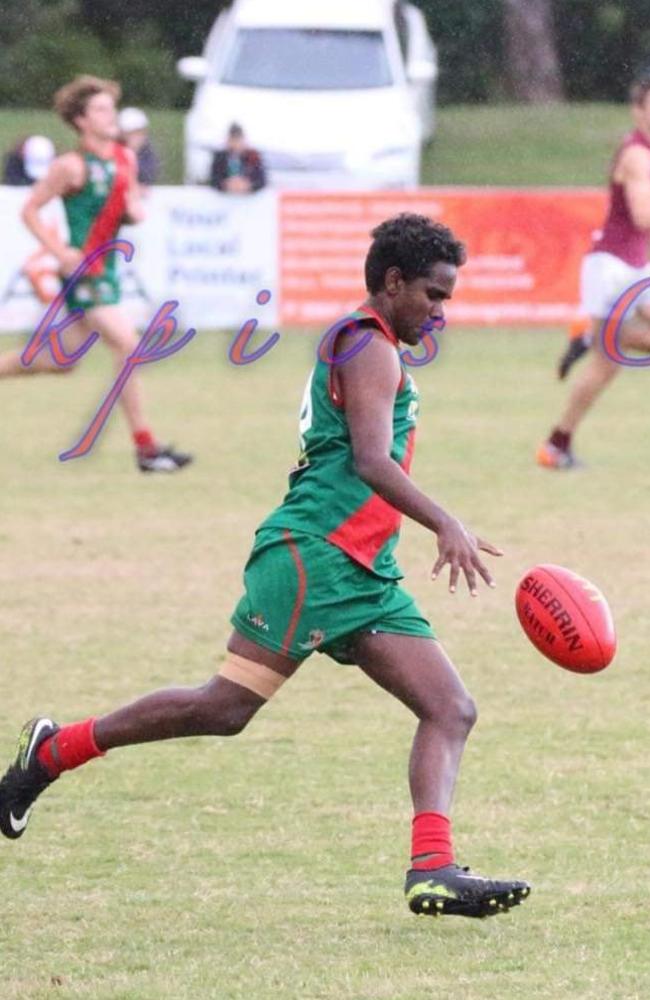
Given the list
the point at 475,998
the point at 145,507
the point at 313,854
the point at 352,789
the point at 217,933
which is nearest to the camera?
the point at 475,998

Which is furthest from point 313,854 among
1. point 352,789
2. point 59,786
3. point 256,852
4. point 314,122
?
point 314,122

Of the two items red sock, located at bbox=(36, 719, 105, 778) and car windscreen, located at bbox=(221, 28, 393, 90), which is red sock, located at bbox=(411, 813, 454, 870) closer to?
red sock, located at bbox=(36, 719, 105, 778)

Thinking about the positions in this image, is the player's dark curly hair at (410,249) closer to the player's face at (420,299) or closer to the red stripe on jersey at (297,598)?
the player's face at (420,299)

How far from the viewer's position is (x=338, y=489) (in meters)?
5.23

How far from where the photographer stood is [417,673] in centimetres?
520

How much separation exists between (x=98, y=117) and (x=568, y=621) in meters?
7.54

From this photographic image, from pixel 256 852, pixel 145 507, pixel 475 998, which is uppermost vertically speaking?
pixel 475 998

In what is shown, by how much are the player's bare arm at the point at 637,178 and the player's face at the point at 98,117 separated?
2.83 metres

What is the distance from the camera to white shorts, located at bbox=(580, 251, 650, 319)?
40.5 feet

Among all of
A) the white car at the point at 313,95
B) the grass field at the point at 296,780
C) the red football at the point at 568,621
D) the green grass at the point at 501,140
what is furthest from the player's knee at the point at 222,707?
the green grass at the point at 501,140

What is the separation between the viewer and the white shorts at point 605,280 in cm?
1236

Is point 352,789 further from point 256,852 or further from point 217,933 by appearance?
point 217,933

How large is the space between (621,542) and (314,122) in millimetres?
13286

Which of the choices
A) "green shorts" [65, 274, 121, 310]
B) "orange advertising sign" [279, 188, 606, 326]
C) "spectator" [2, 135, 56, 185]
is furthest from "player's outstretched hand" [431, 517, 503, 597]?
"spectator" [2, 135, 56, 185]
